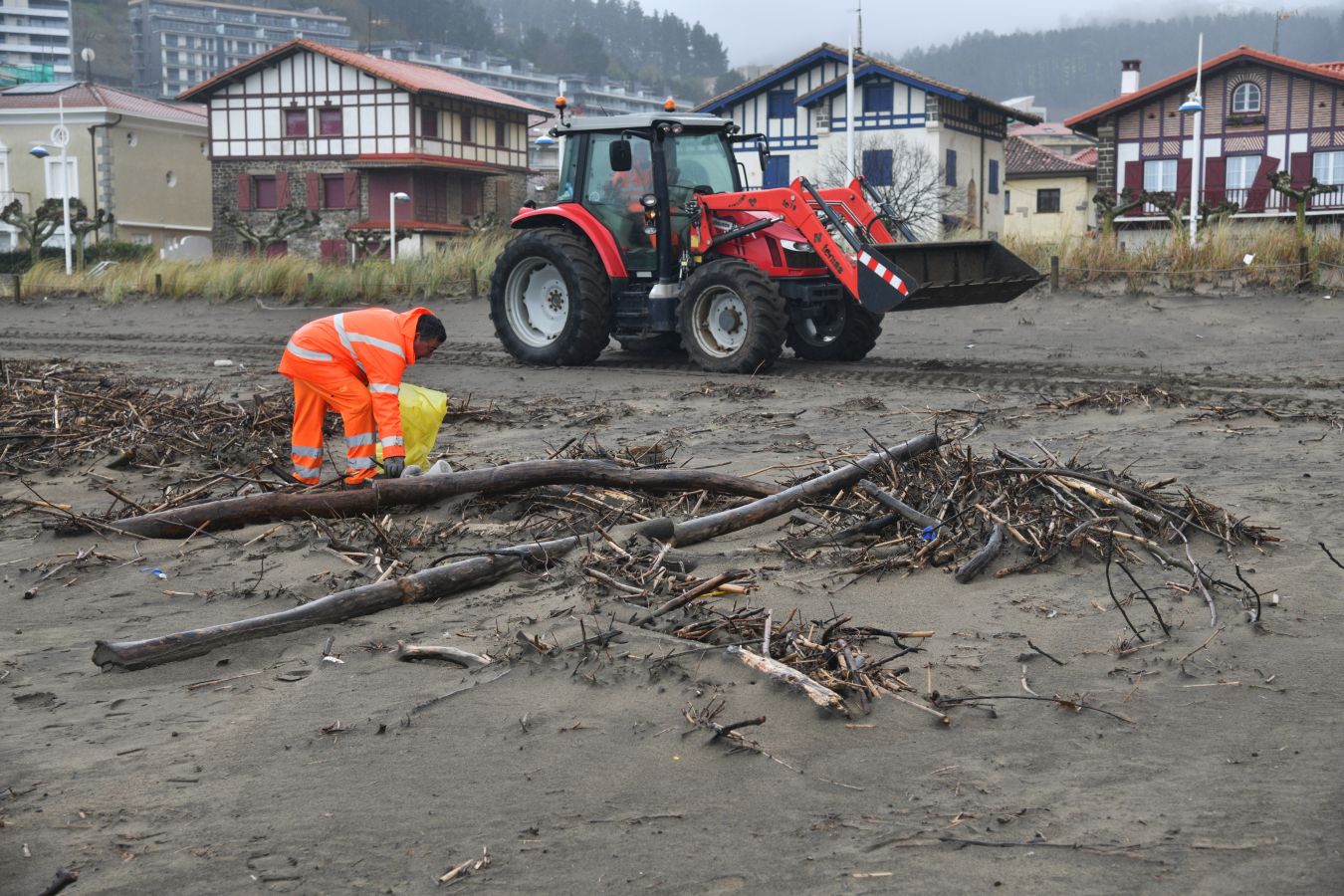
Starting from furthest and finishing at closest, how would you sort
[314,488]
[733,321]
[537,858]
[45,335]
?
[45,335] → [733,321] → [314,488] → [537,858]

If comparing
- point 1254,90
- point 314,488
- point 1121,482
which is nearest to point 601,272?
point 314,488

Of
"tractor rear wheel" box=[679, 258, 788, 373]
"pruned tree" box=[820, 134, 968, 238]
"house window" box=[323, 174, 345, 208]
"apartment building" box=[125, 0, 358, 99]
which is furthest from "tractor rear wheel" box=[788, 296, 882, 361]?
"apartment building" box=[125, 0, 358, 99]

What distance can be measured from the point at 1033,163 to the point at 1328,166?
14889mm

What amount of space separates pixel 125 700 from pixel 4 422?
6.33 metres

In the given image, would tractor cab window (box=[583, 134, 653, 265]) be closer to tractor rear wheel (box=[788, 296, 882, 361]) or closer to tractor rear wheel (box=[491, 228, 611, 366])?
tractor rear wheel (box=[491, 228, 611, 366])

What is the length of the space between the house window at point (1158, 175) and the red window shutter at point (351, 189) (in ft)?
86.6

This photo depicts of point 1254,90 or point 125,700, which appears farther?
point 1254,90

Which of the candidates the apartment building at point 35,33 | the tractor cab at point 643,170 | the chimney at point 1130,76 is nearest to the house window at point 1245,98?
the chimney at point 1130,76

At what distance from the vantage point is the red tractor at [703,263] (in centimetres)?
1323

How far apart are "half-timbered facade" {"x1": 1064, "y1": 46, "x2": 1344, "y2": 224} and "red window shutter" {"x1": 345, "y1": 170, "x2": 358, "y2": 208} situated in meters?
24.2

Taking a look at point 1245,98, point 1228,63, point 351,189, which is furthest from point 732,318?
point 351,189

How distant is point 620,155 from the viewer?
45.2 ft

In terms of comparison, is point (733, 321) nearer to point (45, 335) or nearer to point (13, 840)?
point (13, 840)

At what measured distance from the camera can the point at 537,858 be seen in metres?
3.67
